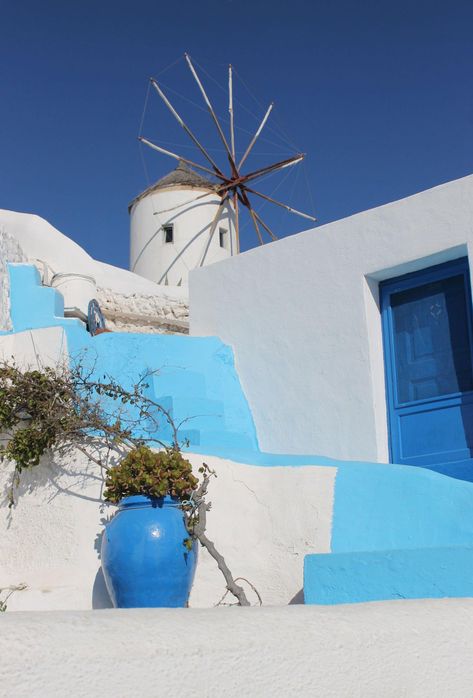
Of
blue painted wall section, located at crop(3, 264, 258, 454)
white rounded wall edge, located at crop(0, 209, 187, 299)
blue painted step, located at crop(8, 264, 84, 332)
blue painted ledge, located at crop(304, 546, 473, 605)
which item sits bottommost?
blue painted ledge, located at crop(304, 546, 473, 605)

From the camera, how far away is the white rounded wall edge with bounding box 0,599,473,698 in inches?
71.2

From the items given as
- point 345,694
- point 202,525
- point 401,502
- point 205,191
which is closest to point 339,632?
point 345,694

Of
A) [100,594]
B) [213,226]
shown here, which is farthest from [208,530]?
[213,226]

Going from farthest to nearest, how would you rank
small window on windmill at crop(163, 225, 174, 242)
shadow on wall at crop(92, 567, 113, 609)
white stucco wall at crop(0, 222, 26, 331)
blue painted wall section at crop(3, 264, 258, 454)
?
small window on windmill at crop(163, 225, 174, 242) → white stucco wall at crop(0, 222, 26, 331) → blue painted wall section at crop(3, 264, 258, 454) → shadow on wall at crop(92, 567, 113, 609)

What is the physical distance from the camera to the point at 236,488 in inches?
240

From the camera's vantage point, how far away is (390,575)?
4152mm

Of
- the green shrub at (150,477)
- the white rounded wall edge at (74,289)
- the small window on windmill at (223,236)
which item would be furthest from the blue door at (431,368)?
the small window on windmill at (223,236)

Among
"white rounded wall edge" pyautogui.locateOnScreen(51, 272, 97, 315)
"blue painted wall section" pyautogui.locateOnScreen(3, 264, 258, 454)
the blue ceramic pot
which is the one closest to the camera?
the blue ceramic pot

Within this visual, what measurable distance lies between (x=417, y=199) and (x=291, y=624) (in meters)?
5.59

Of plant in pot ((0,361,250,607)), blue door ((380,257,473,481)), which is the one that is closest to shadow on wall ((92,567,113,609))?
plant in pot ((0,361,250,607))

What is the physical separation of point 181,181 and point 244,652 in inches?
797

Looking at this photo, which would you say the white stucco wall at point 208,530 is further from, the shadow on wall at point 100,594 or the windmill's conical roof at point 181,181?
the windmill's conical roof at point 181,181

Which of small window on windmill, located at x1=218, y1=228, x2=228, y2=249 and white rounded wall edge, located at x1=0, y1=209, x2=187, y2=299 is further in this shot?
small window on windmill, located at x1=218, y1=228, x2=228, y2=249

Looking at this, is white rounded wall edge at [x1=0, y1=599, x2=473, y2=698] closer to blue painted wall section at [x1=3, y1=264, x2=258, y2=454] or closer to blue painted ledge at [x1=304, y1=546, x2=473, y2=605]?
blue painted ledge at [x1=304, y1=546, x2=473, y2=605]
